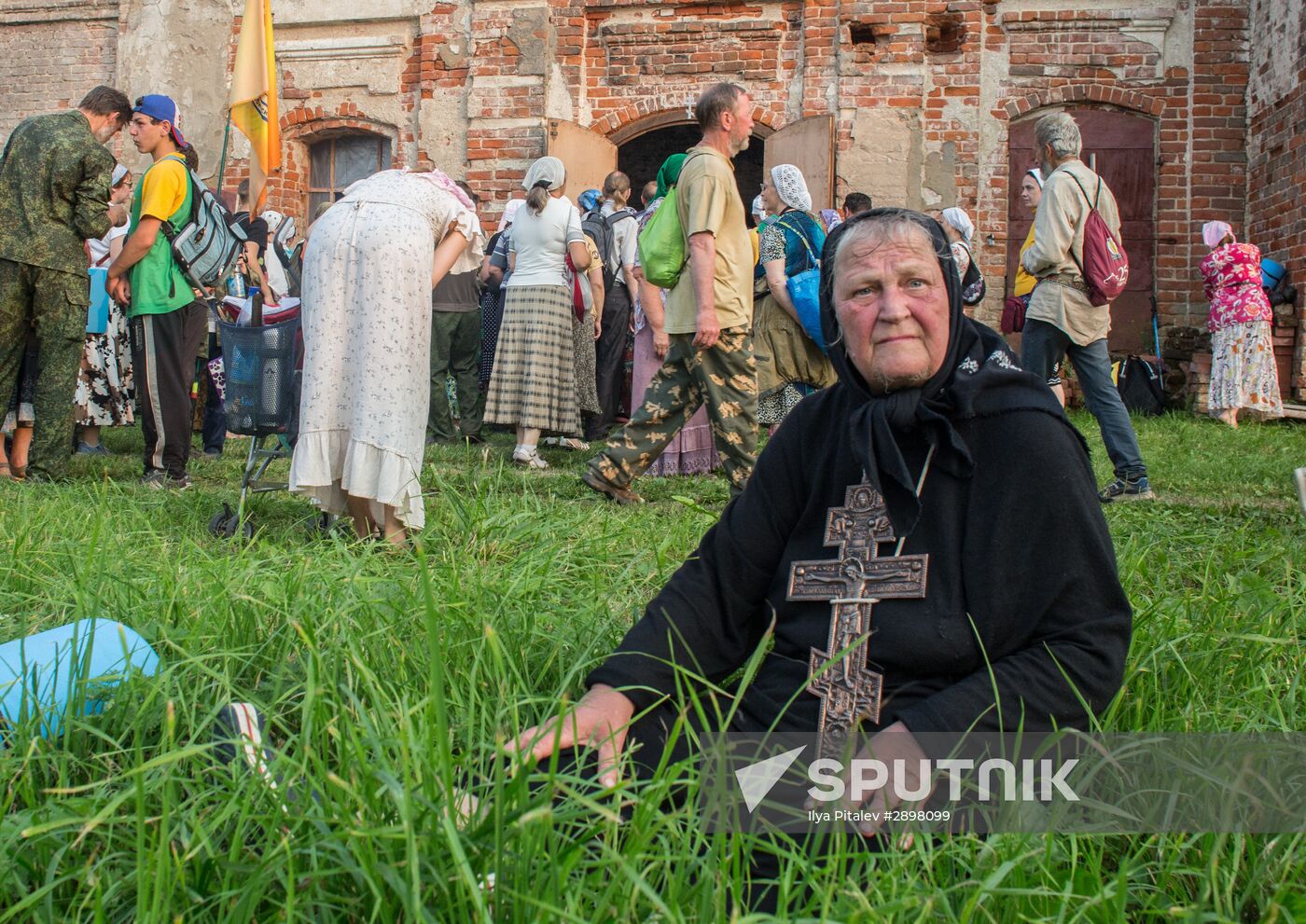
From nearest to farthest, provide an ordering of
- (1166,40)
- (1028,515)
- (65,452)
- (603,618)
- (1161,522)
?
(1028,515)
(603,618)
(1161,522)
(65,452)
(1166,40)

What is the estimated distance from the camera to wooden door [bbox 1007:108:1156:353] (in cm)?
1121

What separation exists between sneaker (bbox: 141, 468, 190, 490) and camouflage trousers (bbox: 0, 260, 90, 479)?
1.31ft

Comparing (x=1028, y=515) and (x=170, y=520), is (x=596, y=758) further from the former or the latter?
(x=170, y=520)

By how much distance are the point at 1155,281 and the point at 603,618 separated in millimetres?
10040

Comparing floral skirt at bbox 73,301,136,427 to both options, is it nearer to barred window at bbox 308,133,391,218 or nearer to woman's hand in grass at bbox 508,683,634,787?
barred window at bbox 308,133,391,218

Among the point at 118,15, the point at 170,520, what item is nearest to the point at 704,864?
the point at 170,520

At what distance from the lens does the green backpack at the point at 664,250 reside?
209 inches

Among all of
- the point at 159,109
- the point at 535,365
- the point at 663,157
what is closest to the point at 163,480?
the point at 159,109

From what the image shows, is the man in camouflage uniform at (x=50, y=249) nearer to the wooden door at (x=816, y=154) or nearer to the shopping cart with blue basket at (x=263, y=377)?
the shopping cart with blue basket at (x=263, y=377)

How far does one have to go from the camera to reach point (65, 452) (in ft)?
19.0

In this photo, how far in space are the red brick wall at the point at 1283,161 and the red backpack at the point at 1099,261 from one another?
5.23 meters

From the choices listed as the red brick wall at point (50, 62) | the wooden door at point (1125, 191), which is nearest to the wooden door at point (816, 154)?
the wooden door at point (1125, 191)

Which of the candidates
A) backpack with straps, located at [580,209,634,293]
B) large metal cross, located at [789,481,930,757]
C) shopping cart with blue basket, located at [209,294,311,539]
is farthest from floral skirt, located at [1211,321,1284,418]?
large metal cross, located at [789,481,930,757]

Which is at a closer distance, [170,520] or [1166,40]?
[170,520]
